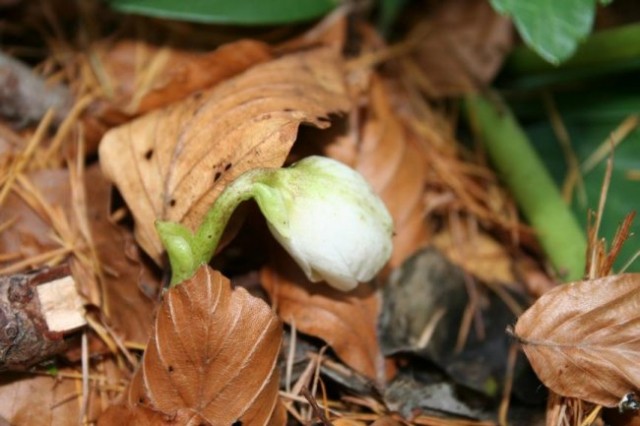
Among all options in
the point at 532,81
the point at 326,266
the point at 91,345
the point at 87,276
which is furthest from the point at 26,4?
the point at 532,81

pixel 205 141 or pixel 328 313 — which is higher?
pixel 205 141

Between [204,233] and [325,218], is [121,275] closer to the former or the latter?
[204,233]

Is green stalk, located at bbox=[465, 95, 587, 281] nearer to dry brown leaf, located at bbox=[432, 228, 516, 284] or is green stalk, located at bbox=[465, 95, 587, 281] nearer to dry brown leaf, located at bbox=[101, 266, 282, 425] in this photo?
dry brown leaf, located at bbox=[432, 228, 516, 284]

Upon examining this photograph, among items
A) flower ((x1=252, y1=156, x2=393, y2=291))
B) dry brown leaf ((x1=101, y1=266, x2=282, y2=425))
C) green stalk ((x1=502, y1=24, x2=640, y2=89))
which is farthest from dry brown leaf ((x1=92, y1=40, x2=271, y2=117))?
green stalk ((x1=502, y1=24, x2=640, y2=89))

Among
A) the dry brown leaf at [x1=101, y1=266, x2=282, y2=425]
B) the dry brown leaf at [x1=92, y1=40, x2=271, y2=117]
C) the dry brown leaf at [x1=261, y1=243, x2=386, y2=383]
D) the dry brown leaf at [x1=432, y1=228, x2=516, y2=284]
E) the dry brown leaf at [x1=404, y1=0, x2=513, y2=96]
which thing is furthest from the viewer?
the dry brown leaf at [x1=404, y1=0, x2=513, y2=96]

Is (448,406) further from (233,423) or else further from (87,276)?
(87,276)

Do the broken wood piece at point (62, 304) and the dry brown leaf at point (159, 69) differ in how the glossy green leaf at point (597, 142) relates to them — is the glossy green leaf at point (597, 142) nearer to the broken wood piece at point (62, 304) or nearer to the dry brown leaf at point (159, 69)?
the dry brown leaf at point (159, 69)

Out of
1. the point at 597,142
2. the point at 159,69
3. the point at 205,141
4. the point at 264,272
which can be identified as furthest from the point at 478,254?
the point at 159,69
